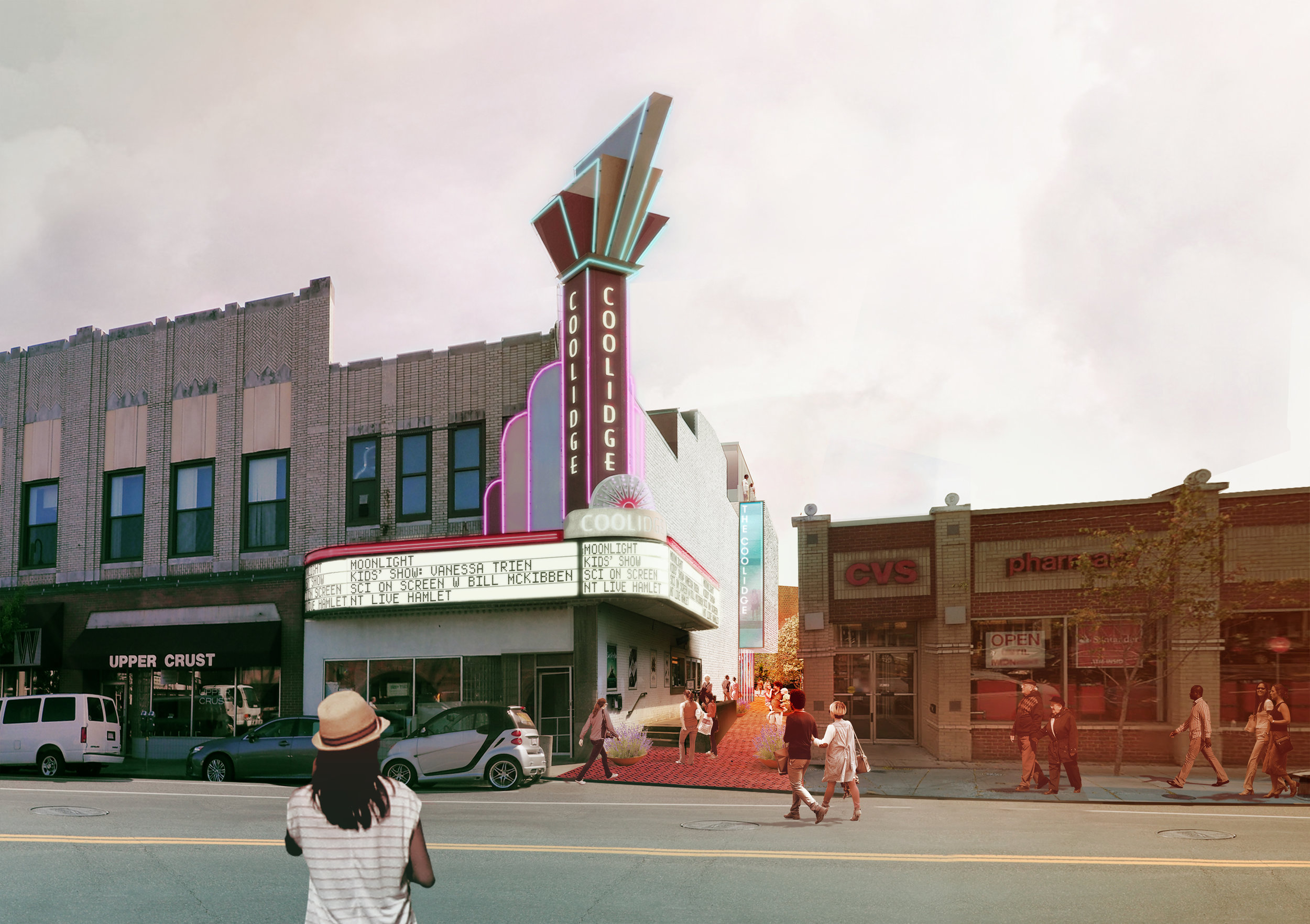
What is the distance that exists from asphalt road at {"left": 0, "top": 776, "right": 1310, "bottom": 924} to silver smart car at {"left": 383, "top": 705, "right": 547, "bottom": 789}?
251 centimetres

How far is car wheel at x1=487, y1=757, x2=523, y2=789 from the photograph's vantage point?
19234mm

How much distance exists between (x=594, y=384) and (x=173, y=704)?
46.1 feet

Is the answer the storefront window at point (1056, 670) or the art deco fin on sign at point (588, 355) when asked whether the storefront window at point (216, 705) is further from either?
the storefront window at point (1056, 670)

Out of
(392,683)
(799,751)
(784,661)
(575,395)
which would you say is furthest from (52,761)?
(784,661)

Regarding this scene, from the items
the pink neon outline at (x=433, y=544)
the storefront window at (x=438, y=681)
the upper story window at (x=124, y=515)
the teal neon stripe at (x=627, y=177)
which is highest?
the teal neon stripe at (x=627, y=177)

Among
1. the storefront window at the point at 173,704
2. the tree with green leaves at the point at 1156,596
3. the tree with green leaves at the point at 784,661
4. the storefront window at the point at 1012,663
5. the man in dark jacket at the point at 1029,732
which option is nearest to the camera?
the man in dark jacket at the point at 1029,732

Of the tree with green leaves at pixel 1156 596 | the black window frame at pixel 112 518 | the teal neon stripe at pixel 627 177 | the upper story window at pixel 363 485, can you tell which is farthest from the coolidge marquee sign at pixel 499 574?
the tree with green leaves at pixel 1156 596

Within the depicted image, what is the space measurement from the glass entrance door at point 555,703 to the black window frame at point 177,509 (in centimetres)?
1020

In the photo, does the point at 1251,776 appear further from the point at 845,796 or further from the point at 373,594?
the point at 373,594

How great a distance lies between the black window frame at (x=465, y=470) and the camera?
26.1 meters

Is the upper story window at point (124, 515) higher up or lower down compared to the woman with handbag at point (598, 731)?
higher up

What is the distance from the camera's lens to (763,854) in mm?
11531

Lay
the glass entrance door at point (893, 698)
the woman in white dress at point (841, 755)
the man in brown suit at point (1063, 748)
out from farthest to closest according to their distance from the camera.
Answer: the glass entrance door at point (893, 698) → the man in brown suit at point (1063, 748) → the woman in white dress at point (841, 755)

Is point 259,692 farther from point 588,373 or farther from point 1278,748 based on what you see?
point 1278,748
